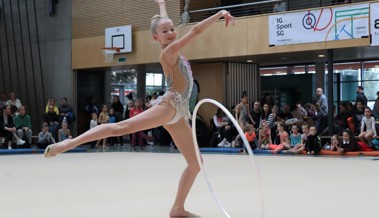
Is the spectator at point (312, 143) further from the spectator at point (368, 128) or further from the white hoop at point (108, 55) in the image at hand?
the white hoop at point (108, 55)

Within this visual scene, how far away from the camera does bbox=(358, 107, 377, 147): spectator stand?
15.1 m

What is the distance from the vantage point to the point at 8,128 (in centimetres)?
1767

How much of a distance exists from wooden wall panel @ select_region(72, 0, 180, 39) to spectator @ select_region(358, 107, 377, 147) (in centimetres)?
809

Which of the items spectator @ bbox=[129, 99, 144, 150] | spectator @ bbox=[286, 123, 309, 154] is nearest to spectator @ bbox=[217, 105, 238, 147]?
spectator @ bbox=[286, 123, 309, 154]

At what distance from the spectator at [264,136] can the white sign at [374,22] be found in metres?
3.97

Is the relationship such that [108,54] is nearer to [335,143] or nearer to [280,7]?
[280,7]

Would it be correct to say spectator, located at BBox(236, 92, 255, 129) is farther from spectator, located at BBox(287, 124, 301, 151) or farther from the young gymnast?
the young gymnast

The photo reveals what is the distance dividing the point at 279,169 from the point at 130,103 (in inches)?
430

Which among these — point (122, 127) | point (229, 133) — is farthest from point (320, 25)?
point (122, 127)

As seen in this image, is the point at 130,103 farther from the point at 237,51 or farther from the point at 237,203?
the point at 237,203

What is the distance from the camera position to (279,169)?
10.3m

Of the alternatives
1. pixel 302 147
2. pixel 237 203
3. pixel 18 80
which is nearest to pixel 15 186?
pixel 237 203

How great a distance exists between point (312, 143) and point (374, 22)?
4082mm

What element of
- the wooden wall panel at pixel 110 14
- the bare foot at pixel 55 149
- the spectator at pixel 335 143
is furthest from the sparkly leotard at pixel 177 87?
the wooden wall panel at pixel 110 14
